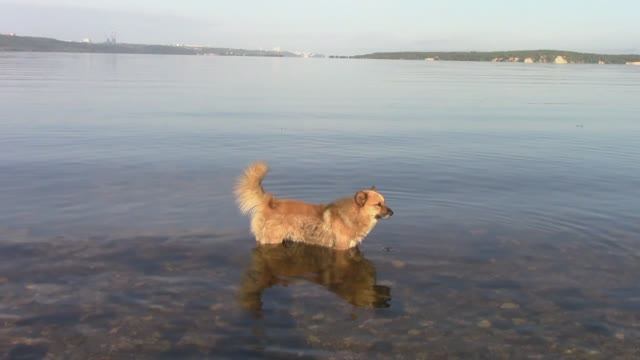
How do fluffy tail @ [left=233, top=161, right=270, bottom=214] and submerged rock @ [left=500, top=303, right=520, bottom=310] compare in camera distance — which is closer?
submerged rock @ [left=500, top=303, right=520, bottom=310]

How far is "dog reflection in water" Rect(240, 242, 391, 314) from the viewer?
9586 mm

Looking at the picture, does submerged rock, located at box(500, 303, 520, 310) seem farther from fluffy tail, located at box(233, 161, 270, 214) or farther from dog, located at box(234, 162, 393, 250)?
fluffy tail, located at box(233, 161, 270, 214)

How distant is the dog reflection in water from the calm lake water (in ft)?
0.15

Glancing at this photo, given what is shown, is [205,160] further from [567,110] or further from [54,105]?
[567,110]

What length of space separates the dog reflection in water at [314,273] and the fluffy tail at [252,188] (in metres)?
0.89

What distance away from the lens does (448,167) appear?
67.2 ft

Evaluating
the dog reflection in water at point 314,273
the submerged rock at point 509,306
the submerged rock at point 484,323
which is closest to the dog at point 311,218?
the dog reflection in water at point 314,273

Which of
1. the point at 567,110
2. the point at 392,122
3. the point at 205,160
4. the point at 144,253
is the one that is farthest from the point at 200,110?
the point at 144,253

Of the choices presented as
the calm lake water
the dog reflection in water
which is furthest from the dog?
the calm lake water

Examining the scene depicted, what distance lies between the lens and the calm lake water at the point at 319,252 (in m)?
8.15

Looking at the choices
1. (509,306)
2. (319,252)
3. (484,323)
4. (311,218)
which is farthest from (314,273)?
(509,306)

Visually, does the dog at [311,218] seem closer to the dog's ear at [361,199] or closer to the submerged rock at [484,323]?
the dog's ear at [361,199]

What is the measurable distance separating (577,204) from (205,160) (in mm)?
11962

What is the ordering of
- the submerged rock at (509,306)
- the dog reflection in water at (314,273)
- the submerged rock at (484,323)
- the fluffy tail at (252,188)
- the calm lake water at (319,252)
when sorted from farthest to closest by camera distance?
the fluffy tail at (252,188)
the dog reflection in water at (314,273)
the submerged rock at (509,306)
the submerged rock at (484,323)
the calm lake water at (319,252)
